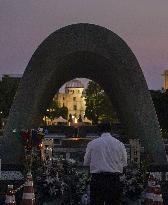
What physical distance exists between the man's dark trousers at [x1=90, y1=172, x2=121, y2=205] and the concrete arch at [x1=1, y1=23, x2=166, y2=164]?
44.0 feet

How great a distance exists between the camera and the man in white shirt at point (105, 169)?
10.2 metres

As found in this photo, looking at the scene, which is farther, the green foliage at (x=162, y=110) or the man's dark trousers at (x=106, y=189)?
the green foliage at (x=162, y=110)

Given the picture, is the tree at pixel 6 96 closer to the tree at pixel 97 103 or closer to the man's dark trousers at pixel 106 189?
the tree at pixel 97 103

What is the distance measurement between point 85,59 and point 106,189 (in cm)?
1602

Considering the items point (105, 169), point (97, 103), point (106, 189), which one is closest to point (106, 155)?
point (105, 169)

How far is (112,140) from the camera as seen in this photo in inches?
406

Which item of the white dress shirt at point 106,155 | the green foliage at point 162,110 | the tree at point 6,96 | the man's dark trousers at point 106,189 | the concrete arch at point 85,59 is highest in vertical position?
the tree at point 6,96

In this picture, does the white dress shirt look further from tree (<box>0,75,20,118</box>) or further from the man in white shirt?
tree (<box>0,75,20,118</box>)

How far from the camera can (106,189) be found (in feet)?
33.4

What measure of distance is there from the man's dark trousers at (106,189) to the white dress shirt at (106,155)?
0.11 metres

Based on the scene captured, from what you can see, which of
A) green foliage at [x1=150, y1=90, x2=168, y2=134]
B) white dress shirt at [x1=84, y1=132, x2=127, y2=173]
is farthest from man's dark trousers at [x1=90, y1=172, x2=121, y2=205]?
green foliage at [x1=150, y1=90, x2=168, y2=134]

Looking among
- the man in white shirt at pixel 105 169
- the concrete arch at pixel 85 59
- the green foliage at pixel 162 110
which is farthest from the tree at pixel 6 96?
the man in white shirt at pixel 105 169

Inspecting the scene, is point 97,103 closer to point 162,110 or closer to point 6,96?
point 6,96

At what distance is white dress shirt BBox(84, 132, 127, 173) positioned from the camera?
33.6 feet
